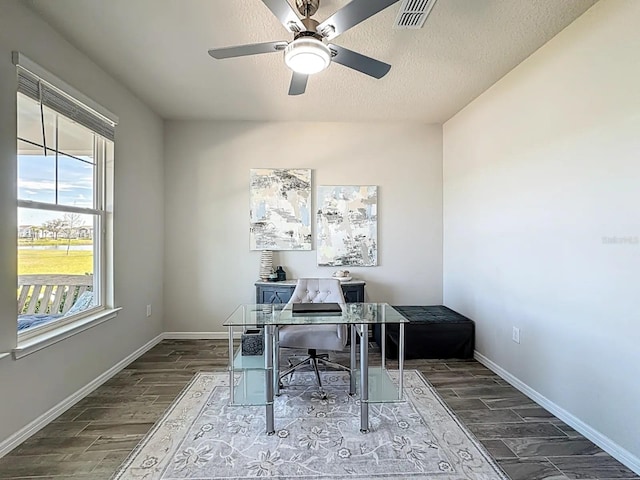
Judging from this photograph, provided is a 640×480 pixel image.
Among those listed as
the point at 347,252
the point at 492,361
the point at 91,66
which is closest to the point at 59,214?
the point at 91,66

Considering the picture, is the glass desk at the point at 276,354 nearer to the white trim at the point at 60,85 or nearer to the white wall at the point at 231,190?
the white wall at the point at 231,190

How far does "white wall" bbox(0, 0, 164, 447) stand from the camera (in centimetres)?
203

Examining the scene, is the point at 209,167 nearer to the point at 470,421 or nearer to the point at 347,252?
the point at 347,252

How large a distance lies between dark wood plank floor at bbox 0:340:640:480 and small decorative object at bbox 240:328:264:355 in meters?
0.66

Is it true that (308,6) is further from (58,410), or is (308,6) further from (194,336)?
(194,336)

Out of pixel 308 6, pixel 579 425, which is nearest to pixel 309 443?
pixel 579 425

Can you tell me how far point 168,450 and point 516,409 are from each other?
235 cm

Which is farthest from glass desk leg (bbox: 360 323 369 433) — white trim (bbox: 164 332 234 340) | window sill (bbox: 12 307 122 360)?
white trim (bbox: 164 332 234 340)

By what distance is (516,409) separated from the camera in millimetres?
2557

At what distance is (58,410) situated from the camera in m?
2.43

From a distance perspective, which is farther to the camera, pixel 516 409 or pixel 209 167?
pixel 209 167

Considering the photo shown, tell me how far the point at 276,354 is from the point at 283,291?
4.34 ft

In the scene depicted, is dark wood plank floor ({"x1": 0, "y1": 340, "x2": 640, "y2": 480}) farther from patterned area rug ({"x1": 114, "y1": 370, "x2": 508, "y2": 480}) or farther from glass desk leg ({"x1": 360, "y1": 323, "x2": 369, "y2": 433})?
glass desk leg ({"x1": 360, "y1": 323, "x2": 369, "y2": 433})

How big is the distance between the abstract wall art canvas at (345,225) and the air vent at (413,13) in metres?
2.19
